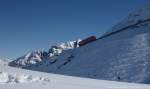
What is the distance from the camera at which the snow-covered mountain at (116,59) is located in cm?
6612

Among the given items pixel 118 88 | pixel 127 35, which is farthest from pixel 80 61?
pixel 118 88

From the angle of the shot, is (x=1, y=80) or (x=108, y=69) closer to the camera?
(x=1, y=80)

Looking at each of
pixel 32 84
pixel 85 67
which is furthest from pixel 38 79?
pixel 85 67

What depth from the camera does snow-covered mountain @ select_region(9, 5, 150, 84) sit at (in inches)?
2603

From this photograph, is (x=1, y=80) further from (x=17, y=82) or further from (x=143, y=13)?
(x=143, y=13)

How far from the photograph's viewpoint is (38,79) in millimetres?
7266

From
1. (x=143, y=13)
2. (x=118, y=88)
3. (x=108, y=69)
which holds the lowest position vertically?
(x=118, y=88)

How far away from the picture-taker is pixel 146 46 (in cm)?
8444

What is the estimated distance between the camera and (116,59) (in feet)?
262

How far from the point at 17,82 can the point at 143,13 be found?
444 ft

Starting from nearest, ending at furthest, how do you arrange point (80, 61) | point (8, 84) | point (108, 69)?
point (8, 84), point (108, 69), point (80, 61)

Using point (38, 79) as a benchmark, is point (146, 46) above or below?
above

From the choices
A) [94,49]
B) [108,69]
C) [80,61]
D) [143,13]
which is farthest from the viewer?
[143,13]

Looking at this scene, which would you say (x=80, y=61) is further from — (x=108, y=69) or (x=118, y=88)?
(x=118, y=88)
